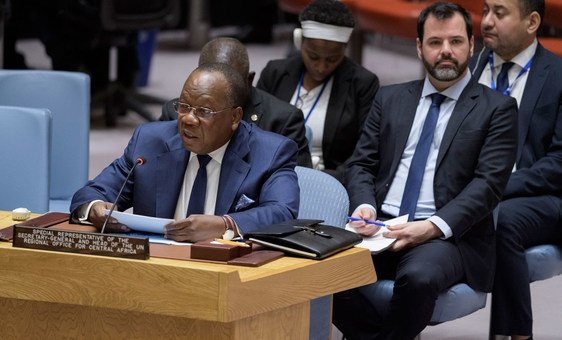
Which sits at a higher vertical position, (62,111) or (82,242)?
(82,242)

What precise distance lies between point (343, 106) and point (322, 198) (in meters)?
1.31

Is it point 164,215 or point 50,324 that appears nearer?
point 50,324

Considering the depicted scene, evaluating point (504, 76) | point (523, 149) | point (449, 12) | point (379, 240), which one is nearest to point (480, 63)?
point (504, 76)

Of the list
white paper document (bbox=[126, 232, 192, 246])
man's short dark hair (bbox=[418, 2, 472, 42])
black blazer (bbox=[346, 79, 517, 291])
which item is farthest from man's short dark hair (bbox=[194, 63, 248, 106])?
man's short dark hair (bbox=[418, 2, 472, 42])

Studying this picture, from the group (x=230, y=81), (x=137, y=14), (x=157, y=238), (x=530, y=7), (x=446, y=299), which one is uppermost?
(x=530, y=7)

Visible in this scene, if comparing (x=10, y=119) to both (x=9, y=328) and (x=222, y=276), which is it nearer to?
(x=9, y=328)

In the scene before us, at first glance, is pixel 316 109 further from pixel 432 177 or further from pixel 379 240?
pixel 379 240

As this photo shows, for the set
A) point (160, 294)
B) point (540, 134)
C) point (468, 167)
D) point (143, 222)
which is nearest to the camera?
point (160, 294)

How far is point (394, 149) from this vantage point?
14.5ft

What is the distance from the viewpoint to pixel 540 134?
461 centimetres

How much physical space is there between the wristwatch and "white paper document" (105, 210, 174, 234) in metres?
0.16

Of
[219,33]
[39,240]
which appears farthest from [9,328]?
[219,33]

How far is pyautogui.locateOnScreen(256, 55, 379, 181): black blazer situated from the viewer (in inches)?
209

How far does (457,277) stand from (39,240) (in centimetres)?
153
